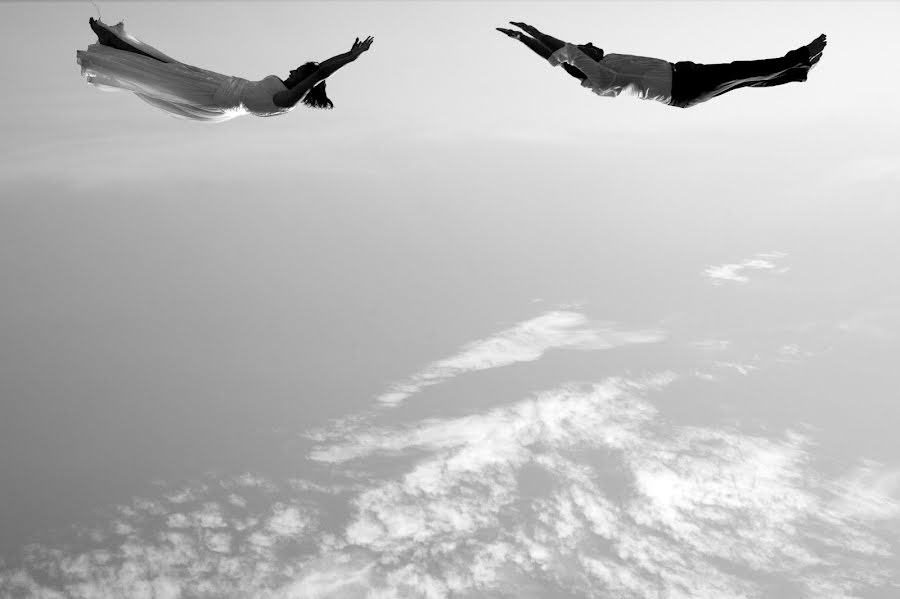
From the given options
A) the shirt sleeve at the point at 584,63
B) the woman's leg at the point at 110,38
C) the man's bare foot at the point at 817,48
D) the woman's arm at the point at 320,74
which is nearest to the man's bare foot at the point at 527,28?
the shirt sleeve at the point at 584,63

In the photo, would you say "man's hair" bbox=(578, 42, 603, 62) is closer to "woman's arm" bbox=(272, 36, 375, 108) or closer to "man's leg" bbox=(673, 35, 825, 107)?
"man's leg" bbox=(673, 35, 825, 107)

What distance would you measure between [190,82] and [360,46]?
8.74 ft

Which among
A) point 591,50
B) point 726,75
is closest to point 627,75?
point 591,50

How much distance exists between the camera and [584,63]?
22.3ft

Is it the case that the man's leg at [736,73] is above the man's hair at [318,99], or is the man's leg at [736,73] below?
above

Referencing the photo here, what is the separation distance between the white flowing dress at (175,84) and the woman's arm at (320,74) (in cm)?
13

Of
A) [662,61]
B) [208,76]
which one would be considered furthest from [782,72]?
[208,76]

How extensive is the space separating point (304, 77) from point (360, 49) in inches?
34.1

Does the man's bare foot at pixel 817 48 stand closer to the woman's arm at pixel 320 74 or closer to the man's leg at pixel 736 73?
the man's leg at pixel 736 73

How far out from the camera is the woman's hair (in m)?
6.84

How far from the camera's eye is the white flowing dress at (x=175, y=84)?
23.8ft

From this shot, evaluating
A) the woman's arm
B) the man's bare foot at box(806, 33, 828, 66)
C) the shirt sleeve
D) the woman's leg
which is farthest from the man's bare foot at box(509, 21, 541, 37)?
the woman's leg

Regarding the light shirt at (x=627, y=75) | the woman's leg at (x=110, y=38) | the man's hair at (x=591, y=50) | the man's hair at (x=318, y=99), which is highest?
the woman's leg at (x=110, y=38)

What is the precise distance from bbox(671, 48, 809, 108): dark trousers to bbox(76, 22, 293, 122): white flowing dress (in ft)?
14.5
